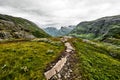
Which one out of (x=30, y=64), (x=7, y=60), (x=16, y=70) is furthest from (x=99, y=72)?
(x=7, y=60)

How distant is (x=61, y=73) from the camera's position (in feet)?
104

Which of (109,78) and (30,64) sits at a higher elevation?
(30,64)

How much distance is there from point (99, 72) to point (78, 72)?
5.99 metres

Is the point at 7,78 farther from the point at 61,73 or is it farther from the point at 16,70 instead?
the point at 61,73

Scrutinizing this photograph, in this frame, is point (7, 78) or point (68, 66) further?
point (68, 66)

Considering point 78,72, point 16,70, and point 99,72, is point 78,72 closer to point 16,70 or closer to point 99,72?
point 99,72

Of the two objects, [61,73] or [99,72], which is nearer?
[61,73]

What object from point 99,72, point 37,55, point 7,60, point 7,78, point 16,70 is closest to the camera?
point 7,78

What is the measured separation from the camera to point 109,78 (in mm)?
35250

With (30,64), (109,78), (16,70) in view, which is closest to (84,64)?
(109,78)

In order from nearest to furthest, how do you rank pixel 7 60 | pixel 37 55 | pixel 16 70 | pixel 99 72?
pixel 16 70
pixel 99 72
pixel 7 60
pixel 37 55

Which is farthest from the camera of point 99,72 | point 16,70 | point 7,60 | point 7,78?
point 7,60

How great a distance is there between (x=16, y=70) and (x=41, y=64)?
204 inches

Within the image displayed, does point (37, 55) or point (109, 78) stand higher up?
point (37, 55)
